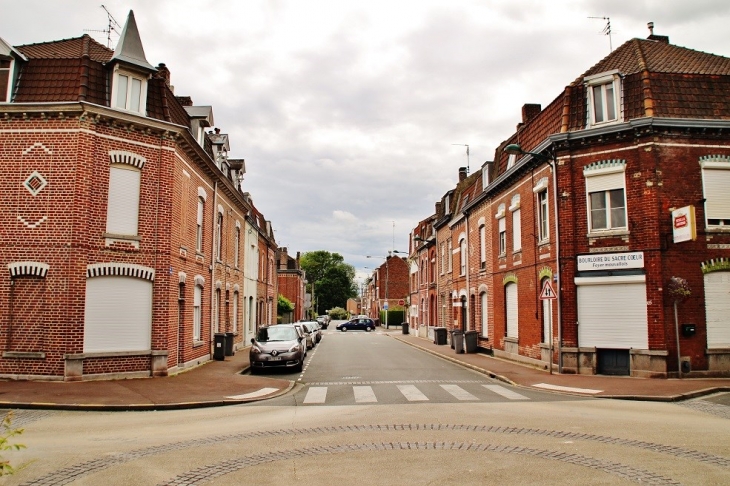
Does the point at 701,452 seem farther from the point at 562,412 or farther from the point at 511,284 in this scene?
the point at 511,284

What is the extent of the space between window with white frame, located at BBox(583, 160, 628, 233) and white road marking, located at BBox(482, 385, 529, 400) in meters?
5.99

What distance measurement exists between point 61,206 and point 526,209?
50.6 ft

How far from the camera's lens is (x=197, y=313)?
2055 centimetres

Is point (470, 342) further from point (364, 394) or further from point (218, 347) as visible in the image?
point (364, 394)

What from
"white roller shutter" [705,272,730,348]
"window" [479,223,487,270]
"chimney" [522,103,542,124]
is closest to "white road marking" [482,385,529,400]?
"white roller shutter" [705,272,730,348]

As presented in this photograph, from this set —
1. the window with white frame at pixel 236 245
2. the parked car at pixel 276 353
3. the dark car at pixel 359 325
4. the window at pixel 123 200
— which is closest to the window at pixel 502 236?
the parked car at pixel 276 353

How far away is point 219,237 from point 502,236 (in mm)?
12376

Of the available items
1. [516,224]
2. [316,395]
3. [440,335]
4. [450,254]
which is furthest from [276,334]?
[450,254]

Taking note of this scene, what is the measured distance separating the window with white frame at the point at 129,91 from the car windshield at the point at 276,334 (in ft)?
28.8

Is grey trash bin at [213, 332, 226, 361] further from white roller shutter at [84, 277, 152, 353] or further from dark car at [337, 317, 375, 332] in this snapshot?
dark car at [337, 317, 375, 332]

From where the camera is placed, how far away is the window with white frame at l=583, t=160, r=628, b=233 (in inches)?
672

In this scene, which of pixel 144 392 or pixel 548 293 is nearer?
pixel 144 392

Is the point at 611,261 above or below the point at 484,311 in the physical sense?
above

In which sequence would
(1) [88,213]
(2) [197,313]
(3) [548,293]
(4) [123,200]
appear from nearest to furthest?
(1) [88,213]
(4) [123,200]
(3) [548,293]
(2) [197,313]
